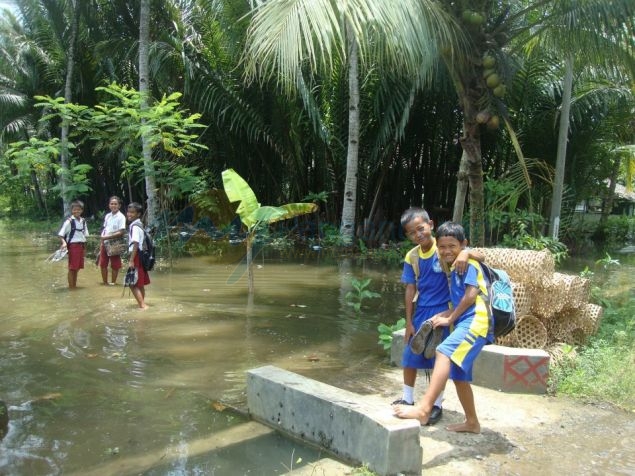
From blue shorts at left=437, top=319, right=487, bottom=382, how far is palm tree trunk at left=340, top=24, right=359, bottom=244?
9.88 m

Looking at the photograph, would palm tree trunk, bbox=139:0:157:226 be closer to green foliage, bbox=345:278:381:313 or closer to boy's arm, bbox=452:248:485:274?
green foliage, bbox=345:278:381:313

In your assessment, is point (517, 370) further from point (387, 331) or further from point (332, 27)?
point (332, 27)

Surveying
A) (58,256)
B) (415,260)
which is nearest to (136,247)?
(58,256)

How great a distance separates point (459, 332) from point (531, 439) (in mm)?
950

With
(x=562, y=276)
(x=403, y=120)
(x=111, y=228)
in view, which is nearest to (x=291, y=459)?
(x=562, y=276)

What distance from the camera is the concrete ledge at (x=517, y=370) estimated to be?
183 inches

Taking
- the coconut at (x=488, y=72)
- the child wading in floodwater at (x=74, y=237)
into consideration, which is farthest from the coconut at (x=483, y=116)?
the child wading in floodwater at (x=74, y=237)

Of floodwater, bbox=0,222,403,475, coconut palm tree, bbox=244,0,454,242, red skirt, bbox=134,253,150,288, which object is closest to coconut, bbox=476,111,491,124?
coconut palm tree, bbox=244,0,454,242

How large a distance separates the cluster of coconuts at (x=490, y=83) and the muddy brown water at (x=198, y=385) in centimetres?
283

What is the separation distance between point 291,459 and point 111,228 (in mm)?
6514

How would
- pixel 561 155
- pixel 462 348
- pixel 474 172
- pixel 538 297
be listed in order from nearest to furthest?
pixel 462 348
pixel 538 297
pixel 474 172
pixel 561 155

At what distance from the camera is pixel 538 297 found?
5289mm

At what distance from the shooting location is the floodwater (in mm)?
3748

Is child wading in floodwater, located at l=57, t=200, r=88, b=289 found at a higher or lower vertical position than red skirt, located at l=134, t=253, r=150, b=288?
higher
